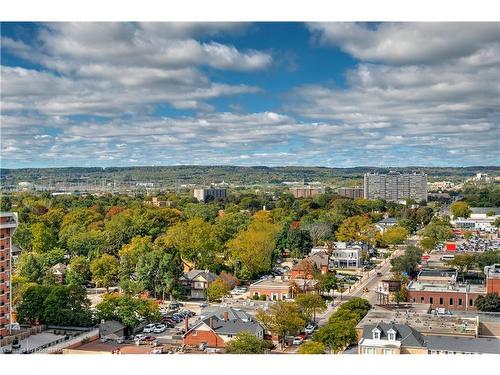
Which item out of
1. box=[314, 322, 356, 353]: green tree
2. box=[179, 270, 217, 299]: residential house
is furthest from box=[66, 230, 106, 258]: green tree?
box=[314, 322, 356, 353]: green tree

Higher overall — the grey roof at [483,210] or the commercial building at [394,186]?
the commercial building at [394,186]

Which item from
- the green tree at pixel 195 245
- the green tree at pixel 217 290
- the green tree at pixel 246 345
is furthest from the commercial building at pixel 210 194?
the green tree at pixel 246 345

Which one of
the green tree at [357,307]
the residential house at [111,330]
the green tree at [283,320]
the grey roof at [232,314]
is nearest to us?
the green tree at [283,320]

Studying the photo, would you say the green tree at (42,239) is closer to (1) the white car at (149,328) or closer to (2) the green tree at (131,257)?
(2) the green tree at (131,257)

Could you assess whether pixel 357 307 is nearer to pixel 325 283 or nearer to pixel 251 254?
pixel 325 283

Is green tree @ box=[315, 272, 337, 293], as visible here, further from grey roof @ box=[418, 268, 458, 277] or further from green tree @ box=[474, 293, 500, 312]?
green tree @ box=[474, 293, 500, 312]

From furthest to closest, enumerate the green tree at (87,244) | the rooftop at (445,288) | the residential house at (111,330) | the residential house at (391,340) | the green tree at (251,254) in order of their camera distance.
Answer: the green tree at (87,244), the green tree at (251,254), the rooftop at (445,288), the residential house at (111,330), the residential house at (391,340)

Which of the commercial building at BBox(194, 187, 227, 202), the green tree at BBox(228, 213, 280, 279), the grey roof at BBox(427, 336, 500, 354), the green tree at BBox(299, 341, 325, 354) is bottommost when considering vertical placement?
the green tree at BBox(299, 341, 325, 354)

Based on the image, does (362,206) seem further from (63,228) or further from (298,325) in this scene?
(298,325)
